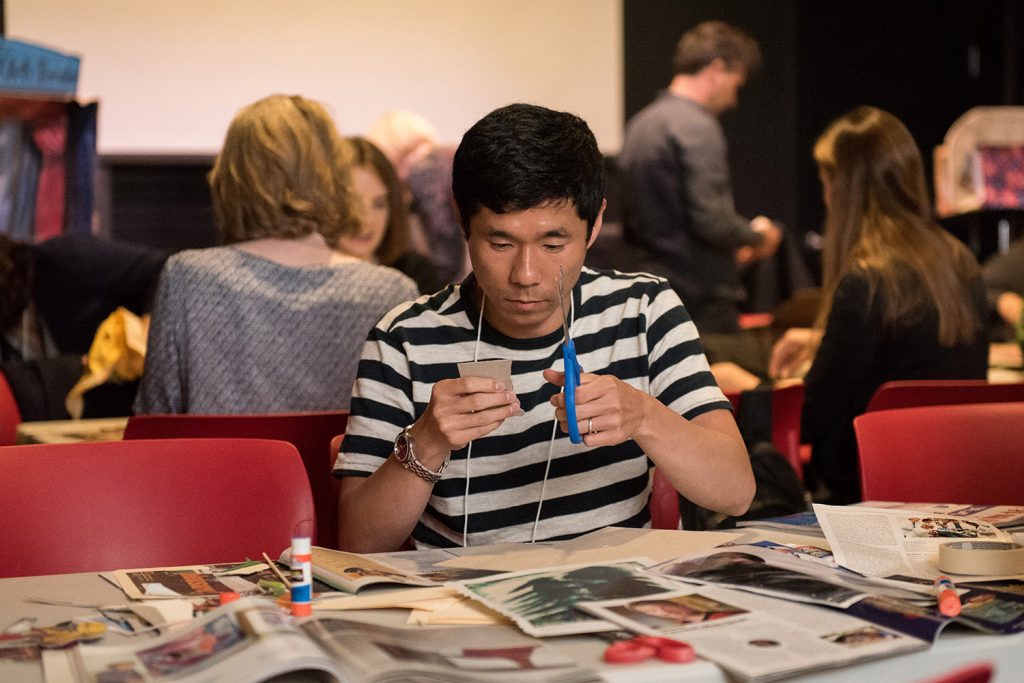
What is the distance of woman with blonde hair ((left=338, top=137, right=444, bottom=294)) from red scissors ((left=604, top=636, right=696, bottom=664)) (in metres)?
2.93

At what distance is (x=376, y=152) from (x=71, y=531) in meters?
2.48

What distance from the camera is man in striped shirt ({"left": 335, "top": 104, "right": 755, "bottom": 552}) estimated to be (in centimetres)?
178

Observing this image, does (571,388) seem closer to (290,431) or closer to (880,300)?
(290,431)

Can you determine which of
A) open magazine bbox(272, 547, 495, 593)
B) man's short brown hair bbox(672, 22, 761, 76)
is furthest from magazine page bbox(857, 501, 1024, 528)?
man's short brown hair bbox(672, 22, 761, 76)

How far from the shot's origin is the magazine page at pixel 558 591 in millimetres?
1229

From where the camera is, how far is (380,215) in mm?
4109

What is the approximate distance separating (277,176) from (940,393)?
1551 millimetres

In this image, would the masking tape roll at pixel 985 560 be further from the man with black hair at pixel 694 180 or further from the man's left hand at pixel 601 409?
the man with black hair at pixel 694 180

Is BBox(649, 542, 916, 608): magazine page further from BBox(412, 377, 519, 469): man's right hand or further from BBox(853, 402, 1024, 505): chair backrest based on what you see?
BBox(853, 402, 1024, 505): chair backrest

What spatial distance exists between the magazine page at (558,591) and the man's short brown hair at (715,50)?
4360mm

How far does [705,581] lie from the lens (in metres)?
1.39

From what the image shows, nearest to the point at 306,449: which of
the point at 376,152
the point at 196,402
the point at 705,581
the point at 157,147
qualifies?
the point at 196,402

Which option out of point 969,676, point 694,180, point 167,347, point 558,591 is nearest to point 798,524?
point 558,591

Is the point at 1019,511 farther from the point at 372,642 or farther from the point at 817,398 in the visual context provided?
the point at 817,398
